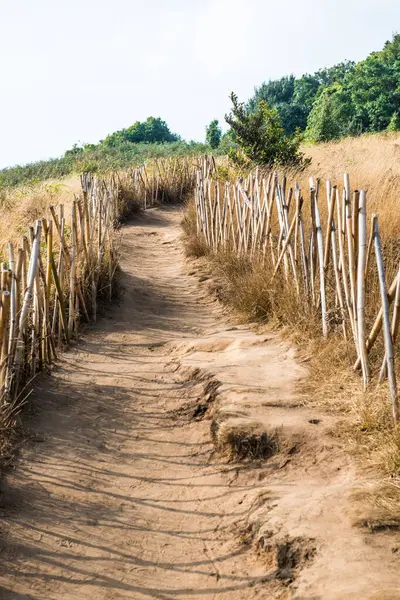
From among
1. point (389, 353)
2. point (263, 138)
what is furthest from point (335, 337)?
point (263, 138)

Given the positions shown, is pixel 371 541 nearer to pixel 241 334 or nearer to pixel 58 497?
pixel 58 497

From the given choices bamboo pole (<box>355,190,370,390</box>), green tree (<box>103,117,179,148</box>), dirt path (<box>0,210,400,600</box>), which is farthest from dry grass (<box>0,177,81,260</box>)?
green tree (<box>103,117,179,148</box>)

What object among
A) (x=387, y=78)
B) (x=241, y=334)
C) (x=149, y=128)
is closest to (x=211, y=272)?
(x=241, y=334)

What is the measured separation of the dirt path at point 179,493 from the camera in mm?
2578

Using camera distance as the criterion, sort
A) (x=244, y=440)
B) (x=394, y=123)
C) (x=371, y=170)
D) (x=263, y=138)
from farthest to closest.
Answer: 1. (x=394, y=123)
2. (x=263, y=138)
3. (x=371, y=170)
4. (x=244, y=440)

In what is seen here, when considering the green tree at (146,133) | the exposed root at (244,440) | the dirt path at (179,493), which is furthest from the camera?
the green tree at (146,133)

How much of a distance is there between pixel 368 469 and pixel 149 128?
3681cm

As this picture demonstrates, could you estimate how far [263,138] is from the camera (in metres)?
10.9

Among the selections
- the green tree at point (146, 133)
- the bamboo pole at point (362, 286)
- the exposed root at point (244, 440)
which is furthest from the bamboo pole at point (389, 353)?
the green tree at point (146, 133)

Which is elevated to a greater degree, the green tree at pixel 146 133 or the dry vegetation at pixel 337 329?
the green tree at pixel 146 133

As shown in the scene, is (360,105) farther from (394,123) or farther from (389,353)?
(389,353)

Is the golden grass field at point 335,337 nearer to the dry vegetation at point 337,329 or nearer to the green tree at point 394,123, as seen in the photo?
the dry vegetation at point 337,329

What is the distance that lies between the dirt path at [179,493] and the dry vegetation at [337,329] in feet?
0.43

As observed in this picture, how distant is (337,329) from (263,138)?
23.7 feet
